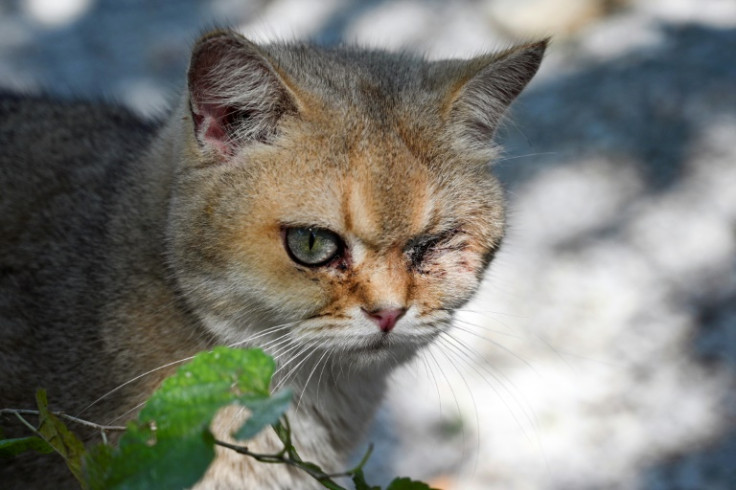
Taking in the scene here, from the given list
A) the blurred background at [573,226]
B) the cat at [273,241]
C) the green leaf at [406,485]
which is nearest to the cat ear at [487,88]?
the cat at [273,241]

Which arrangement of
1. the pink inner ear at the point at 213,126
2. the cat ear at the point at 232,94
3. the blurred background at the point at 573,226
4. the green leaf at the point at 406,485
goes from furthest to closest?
the blurred background at the point at 573,226
the pink inner ear at the point at 213,126
the cat ear at the point at 232,94
the green leaf at the point at 406,485

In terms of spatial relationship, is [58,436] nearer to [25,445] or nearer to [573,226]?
[25,445]

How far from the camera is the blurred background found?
11.5ft

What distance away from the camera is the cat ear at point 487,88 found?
2293mm

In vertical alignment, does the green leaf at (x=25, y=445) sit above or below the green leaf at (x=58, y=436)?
below

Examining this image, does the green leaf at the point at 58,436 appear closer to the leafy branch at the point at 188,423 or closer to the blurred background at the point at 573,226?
the leafy branch at the point at 188,423

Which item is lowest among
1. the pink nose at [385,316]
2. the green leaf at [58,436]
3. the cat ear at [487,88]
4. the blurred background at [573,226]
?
the green leaf at [58,436]

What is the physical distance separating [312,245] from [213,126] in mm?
388

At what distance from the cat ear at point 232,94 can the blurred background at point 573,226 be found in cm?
81

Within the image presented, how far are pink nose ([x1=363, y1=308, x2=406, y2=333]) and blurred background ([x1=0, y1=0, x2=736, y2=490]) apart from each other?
0.49m

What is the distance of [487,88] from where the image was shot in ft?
7.73

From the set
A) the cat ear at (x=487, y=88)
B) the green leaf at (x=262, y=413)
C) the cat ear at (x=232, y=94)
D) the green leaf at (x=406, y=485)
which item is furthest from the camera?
the cat ear at (x=487, y=88)

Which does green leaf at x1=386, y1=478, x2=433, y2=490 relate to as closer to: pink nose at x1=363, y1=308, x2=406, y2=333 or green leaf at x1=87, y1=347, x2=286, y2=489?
green leaf at x1=87, y1=347, x2=286, y2=489

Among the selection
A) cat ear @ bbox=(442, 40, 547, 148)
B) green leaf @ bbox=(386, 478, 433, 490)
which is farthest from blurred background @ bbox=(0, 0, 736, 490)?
green leaf @ bbox=(386, 478, 433, 490)
